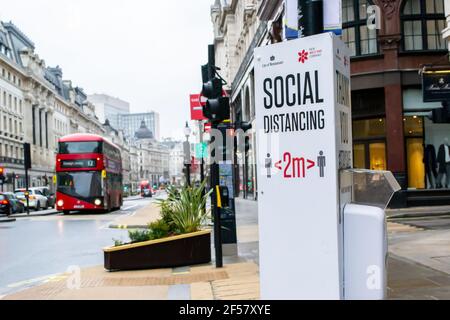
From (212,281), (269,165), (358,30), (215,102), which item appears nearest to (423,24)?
(358,30)

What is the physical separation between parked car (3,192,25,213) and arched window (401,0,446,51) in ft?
84.3

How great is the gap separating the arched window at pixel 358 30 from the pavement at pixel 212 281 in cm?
1479

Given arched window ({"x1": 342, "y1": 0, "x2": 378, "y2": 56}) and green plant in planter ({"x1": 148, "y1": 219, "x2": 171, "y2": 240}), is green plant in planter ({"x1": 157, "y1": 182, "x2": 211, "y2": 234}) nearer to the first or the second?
green plant in planter ({"x1": 148, "y1": 219, "x2": 171, "y2": 240})

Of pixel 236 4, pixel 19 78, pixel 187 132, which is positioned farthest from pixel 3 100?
pixel 187 132

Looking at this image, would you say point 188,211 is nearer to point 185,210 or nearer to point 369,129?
point 185,210

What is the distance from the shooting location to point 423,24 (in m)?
23.9

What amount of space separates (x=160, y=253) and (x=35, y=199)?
35613 mm

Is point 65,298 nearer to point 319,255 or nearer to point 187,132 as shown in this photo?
point 319,255

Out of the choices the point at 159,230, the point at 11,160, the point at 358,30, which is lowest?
the point at 159,230

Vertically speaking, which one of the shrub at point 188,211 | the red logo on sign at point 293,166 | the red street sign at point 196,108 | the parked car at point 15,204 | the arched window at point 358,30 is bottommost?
the parked car at point 15,204

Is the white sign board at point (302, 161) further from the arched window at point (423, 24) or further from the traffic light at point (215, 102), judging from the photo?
the arched window at point (423, 24)

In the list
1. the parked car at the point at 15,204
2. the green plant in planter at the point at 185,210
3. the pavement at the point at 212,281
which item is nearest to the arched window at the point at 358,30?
the pavement at the point at 212,281

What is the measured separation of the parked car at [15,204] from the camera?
3688cm

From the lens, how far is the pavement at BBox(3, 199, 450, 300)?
7.27 meters
